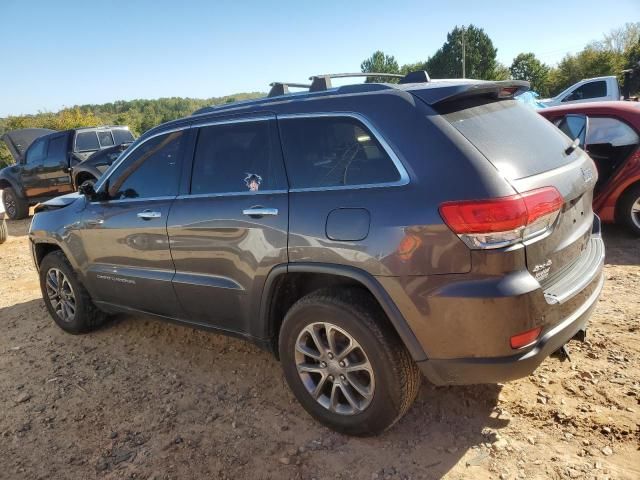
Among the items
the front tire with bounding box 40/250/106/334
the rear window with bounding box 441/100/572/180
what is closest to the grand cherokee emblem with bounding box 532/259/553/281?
the rear window with bounding box 441/100/572/180

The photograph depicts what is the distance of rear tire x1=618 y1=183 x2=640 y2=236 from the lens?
5.39 m

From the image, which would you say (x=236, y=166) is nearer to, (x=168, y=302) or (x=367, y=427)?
(x=168, y=302)

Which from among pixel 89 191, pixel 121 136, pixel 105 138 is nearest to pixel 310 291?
pixel 89 191

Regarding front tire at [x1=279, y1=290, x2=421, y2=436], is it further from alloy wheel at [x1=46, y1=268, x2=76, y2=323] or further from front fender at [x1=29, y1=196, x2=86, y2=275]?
alloy wheel at [x1=46, y1=268, x2=76, y2=323]

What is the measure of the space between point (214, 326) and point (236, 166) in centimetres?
106

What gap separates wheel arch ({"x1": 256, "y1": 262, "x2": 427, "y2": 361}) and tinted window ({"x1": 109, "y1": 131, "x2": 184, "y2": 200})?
42.6 inches

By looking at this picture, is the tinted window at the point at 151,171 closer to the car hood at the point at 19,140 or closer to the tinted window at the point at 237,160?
the tinted window at the point at 237,160

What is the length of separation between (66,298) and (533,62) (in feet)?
216

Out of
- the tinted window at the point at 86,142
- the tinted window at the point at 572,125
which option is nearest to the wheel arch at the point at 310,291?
the tinted window at the point at 572,125

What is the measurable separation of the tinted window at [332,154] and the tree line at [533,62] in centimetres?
4668

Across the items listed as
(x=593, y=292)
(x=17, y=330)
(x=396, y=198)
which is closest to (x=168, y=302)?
(x=396, y=198)

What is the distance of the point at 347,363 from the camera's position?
263cm

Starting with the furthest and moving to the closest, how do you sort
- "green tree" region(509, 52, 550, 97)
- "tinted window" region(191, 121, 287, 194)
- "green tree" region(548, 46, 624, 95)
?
"green tree" region(509, 52, 550, 97) → "green tree" region(548, 46, 624, 95) → "tinted window" region(191, 121, 287, 194)

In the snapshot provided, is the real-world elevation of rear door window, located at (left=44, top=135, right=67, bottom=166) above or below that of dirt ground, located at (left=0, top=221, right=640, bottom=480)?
above
